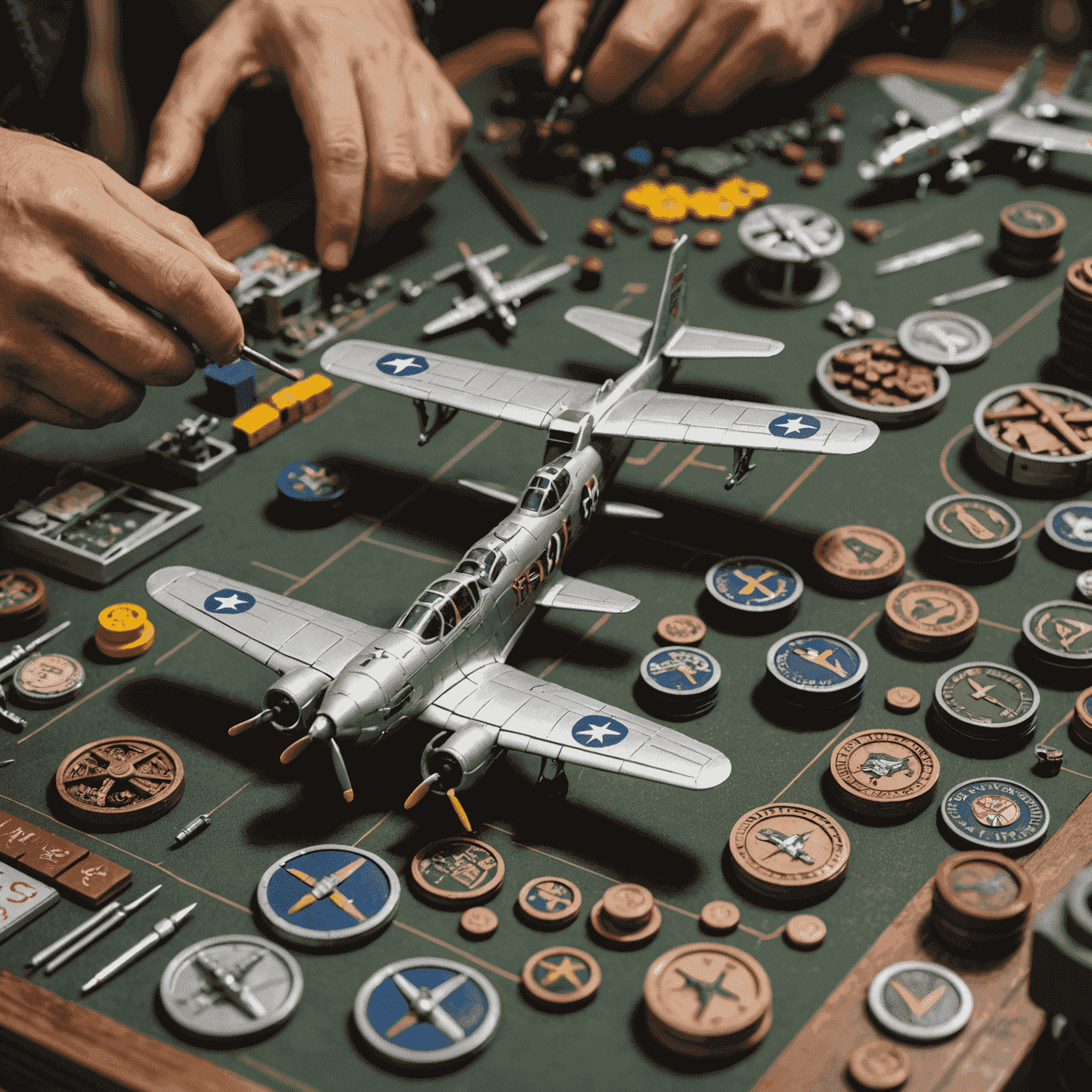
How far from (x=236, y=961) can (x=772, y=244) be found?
13.4 meters

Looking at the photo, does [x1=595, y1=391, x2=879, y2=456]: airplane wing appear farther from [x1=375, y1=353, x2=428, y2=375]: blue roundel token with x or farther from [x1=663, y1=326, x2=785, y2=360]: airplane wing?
[x1=375, y1=353, x2=428, y2=375]: blue roundel token with x

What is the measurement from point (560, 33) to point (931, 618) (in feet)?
41.2

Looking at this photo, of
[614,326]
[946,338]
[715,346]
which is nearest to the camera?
[715,346]

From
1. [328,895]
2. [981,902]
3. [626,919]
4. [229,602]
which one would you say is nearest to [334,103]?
[229,602]

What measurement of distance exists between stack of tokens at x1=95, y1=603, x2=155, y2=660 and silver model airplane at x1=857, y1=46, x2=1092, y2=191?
1395cm

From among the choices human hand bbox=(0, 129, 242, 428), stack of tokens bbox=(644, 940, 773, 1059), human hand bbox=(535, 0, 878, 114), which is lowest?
stack of tokens bbox=(644, 940, 773, 1059)

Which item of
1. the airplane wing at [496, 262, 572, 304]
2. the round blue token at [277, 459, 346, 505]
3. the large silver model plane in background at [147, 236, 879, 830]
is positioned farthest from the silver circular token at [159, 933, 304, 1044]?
the airplane wing at [496, 262, 572, 304]

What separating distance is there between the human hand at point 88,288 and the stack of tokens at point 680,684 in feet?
20.1

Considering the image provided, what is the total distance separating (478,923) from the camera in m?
13.4

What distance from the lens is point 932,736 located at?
15438 mm

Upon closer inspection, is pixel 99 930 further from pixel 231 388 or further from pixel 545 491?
pixel 231 388

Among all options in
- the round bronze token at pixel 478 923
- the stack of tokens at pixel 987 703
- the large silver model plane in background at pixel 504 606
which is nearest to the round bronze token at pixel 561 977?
the round bronze token at pixel 478 923

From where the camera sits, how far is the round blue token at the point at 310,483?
18.2 m

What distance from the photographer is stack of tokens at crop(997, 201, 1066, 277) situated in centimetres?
2209
